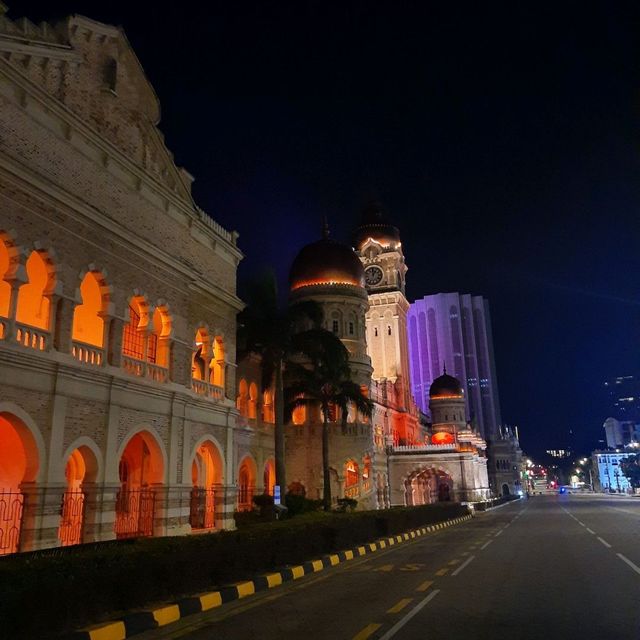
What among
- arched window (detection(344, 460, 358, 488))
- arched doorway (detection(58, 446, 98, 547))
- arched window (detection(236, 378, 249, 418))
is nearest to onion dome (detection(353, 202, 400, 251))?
arched window (detection(344, 460, 358, 488))

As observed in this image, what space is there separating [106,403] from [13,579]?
33.7 ft

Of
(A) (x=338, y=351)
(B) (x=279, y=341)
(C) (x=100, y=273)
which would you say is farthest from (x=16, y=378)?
(A) (x=338, y=351)

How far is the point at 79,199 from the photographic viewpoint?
53.6ft

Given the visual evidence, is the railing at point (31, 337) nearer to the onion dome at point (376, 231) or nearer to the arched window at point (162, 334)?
the arched window at point (162, 334)

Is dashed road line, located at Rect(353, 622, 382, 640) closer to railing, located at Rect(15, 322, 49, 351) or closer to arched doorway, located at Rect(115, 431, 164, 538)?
railing, located at Rect(15, 322, 49, 351)

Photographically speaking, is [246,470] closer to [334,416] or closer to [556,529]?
[334,416]

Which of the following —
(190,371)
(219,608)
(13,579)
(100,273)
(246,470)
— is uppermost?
(100,273)

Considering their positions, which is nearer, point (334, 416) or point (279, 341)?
point (279, 341)

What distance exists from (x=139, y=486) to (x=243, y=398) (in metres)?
14.7

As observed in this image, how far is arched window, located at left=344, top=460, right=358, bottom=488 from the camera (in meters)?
42.7

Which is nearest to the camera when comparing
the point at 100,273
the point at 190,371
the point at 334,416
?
the point at 100,273

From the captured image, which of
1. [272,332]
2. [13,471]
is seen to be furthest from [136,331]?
[272,332]

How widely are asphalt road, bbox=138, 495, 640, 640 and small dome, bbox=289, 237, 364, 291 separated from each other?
32.9 metres

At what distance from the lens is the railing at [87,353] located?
16422 mm
